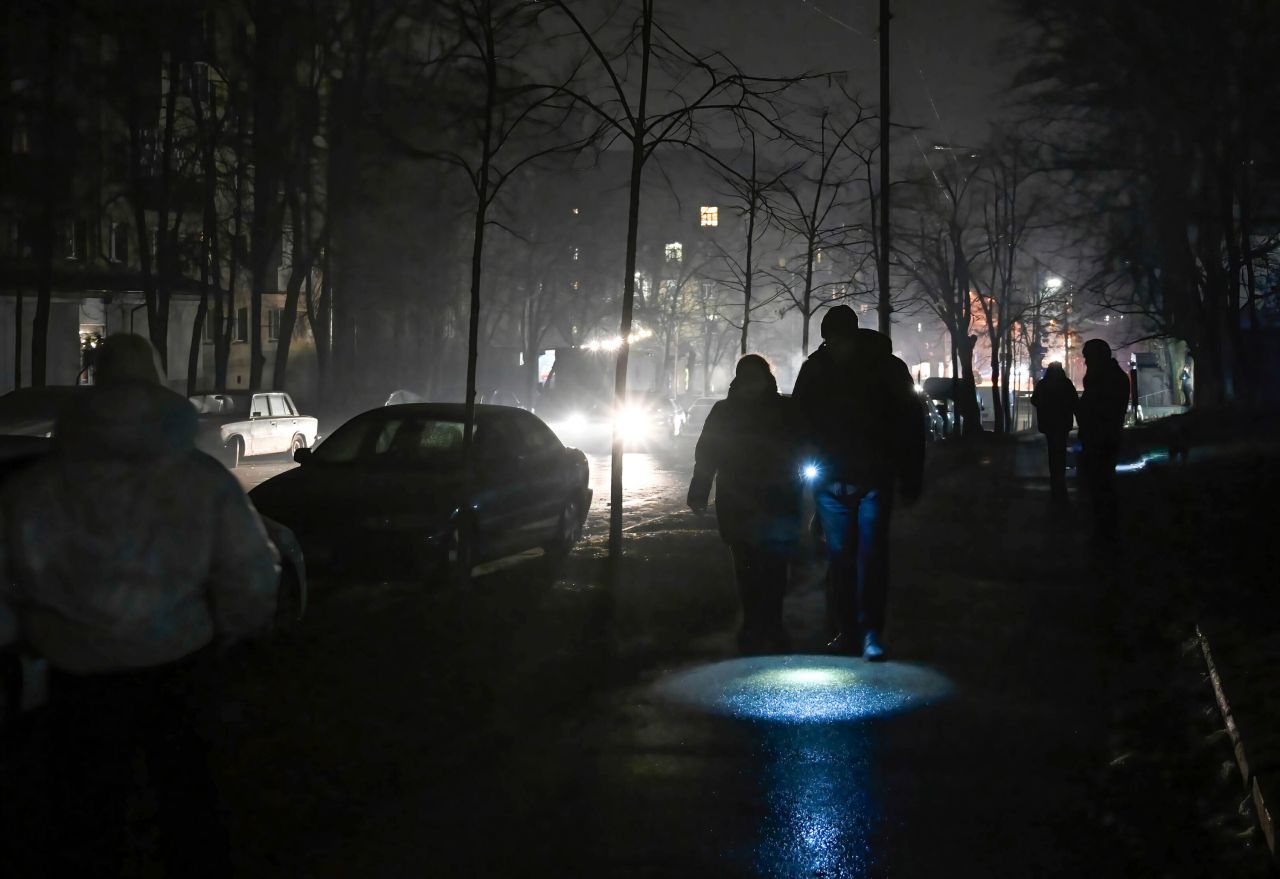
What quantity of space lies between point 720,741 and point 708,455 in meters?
2.71

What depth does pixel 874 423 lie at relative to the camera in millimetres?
8305

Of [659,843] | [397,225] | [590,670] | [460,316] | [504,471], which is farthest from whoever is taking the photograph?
[460,316]

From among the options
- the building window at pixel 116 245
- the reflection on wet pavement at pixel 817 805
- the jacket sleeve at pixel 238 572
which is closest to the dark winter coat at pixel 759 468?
the reflection on wet pavement at pixel 817 805

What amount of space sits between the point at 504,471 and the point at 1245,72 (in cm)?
2049

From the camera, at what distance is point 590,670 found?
8.59 metres

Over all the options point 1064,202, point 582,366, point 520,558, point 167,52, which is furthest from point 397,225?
point 520,558

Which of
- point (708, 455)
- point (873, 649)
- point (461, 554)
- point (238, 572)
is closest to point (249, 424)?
point (461, 554)

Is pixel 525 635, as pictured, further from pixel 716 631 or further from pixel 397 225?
pixel 397 225

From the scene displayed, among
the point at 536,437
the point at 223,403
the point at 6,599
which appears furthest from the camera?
the point at 223,403

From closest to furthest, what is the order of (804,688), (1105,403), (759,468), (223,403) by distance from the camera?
(804,688), (759,468), (1105,403), (223,403)

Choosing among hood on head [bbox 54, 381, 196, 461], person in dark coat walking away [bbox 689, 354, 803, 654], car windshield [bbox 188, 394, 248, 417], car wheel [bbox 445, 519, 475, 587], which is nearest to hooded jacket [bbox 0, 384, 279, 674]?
hood on head [bbox 54, 381, 196, 461]

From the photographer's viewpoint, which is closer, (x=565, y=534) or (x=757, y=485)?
(x=757, y=485)

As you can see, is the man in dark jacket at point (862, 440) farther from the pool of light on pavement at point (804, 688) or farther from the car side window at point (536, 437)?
the car side window at point (536, 437)

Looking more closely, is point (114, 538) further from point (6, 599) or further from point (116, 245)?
point (116, 245)
